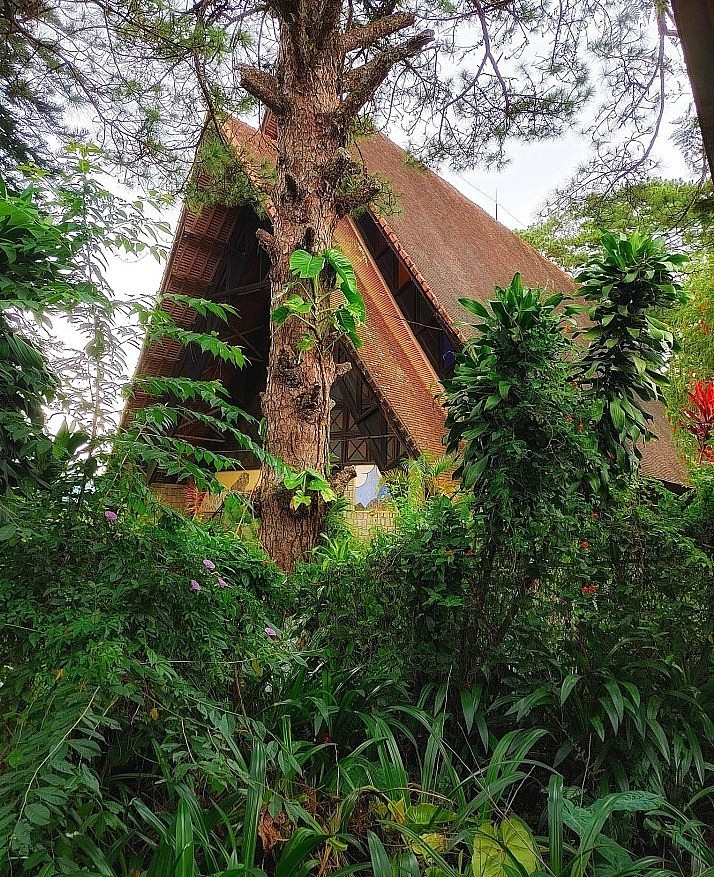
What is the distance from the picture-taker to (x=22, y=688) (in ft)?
6.79

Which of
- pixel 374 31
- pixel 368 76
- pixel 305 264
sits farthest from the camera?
pixel 374 31

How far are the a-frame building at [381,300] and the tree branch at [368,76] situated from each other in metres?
1.25

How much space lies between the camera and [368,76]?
17.3ft

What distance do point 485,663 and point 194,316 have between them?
26.1ft

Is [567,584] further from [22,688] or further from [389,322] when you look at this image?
[389,322]

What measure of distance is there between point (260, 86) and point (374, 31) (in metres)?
0.97

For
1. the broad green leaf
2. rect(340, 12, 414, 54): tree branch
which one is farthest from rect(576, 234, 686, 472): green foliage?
rect(340, 12, 414, 54): tree branch

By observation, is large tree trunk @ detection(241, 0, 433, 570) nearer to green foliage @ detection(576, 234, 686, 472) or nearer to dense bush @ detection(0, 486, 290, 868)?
dense bush @ detection(0, 486, 290, 868)

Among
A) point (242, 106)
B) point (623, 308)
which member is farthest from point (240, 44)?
point (623, 308)

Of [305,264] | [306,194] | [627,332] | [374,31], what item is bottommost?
[627,332]

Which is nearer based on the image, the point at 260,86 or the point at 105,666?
the point at 105,666

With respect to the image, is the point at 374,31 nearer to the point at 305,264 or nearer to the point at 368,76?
the point at 368,76

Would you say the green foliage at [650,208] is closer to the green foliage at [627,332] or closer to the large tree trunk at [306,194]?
the large tree trunk at [306,194]

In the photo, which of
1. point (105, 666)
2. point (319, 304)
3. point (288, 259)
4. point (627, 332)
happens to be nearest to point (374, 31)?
point (288, 259)
